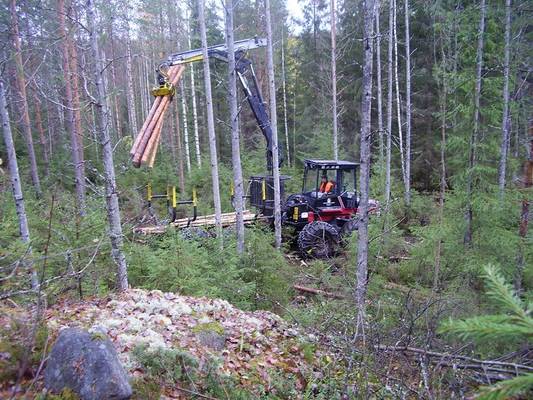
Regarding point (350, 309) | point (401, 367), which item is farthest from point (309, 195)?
point (401, 367)

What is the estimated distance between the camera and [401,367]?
3580mm

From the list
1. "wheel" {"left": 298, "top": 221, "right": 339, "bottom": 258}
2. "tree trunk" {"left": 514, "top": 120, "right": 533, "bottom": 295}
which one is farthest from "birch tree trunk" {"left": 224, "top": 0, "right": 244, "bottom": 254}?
"tree trunk" {"left": 514, "top": 120, "right": 533, "bottom": 295}

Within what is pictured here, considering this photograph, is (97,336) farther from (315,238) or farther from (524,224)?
(315,238)

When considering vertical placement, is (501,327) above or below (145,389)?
above

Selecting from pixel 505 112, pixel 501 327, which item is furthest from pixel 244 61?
pixel 501 327

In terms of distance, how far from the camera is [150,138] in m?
8.30

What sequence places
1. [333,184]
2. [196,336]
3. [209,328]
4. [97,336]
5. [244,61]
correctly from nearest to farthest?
[97,336] → [196,336] → [209,328] → [244,61] → [333,184]

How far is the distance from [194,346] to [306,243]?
6.66 metres

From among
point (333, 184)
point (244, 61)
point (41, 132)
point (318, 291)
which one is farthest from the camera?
point (41, 132)

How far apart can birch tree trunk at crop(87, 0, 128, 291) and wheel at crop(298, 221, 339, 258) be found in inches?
226

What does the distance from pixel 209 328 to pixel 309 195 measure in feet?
24.2

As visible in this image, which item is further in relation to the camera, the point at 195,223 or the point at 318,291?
the point at 195,223

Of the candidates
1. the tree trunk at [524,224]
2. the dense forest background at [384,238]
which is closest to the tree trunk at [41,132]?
the dense forest background at [384,238]

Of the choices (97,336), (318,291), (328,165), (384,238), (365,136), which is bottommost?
(318,291)
